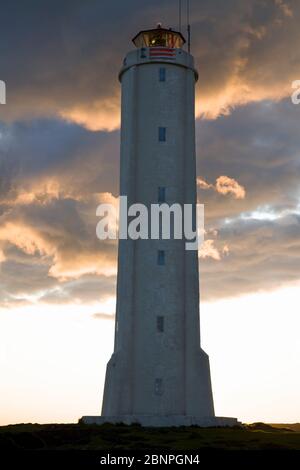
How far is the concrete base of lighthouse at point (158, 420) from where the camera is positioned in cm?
5203

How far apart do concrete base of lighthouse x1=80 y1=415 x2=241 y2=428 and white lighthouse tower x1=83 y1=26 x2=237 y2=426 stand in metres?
0.07

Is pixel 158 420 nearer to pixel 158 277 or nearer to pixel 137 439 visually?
pixel 137 439

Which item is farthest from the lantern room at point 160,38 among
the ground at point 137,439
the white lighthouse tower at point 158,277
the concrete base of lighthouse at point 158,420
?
the ground at point 137,439

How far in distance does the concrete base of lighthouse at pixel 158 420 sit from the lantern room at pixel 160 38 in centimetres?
2971

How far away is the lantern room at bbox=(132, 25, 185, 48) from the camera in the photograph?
2475 inches

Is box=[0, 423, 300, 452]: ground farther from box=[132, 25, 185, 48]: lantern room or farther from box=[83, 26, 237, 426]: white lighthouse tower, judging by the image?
box=[132, 25, 185, 48]: lantern room

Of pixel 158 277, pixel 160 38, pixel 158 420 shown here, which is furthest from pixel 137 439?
pixel 160 38

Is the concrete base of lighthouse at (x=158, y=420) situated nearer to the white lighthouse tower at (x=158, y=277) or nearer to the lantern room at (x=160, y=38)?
the white lighthouse tower at (x=158, y=277)

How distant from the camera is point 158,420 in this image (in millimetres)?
52219

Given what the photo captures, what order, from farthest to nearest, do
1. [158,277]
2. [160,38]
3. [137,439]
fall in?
[160,38], [158,277], [137,439]

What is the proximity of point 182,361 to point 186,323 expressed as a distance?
2787 millimetres

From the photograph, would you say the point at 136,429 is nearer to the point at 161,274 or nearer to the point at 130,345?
the point at 130,345

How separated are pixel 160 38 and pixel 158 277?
20423 millimetres
